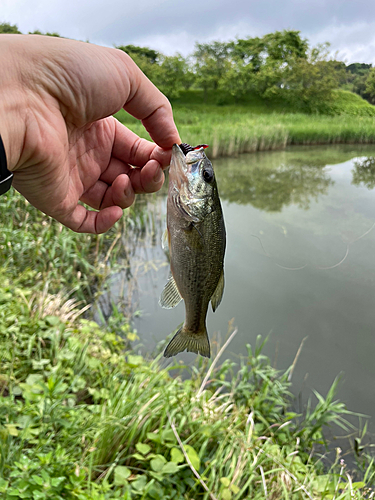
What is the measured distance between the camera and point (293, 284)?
555 centimetres

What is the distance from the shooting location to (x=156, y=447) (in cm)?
231

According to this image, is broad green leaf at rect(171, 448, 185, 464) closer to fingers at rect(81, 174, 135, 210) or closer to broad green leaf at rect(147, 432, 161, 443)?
broad green leaf at rect(147, 432, 161, 443)

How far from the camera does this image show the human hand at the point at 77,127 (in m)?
1.21

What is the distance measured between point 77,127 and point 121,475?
1.91 metres

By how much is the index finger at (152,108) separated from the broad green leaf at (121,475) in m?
1.86

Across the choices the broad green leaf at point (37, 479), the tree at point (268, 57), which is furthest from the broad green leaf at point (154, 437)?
the tree at point (268, 57)

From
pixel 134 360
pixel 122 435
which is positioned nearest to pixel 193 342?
pixel 122 435

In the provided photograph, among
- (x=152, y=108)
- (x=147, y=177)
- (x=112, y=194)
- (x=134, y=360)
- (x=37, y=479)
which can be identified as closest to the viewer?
(x=152, y=108)

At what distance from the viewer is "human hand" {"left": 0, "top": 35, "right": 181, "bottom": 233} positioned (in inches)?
47.6

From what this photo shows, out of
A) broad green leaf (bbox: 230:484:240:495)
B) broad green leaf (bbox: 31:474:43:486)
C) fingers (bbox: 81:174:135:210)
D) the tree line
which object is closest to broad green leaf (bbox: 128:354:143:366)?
broad green leaf (bbox: 230:484:240:495)

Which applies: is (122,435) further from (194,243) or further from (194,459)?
(194,243)

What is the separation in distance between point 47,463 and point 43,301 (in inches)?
70.6

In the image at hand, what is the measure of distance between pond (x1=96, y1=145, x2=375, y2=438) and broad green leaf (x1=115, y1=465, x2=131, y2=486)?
2060 mm

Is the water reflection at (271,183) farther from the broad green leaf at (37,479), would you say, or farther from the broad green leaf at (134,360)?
the broad green leaf at (37,479)
